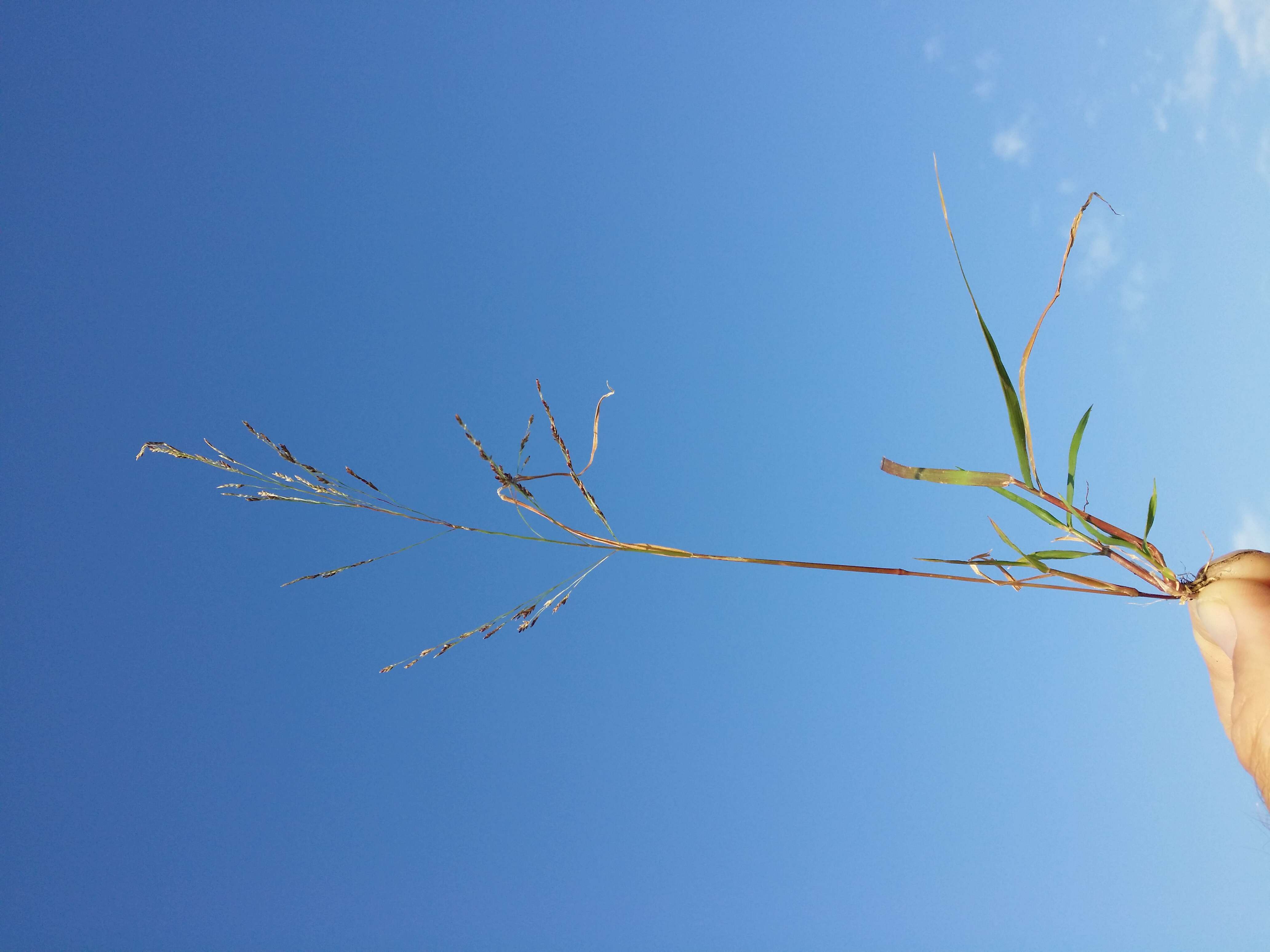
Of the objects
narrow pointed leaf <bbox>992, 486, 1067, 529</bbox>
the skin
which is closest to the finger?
the skin

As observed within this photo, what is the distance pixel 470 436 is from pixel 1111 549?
1.14 metres

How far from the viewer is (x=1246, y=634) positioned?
4.46 feet

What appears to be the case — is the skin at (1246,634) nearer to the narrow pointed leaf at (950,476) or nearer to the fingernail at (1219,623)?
the fingernail at (1219,623)

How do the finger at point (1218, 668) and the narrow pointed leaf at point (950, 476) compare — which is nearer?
the narrow pointed leaf at point (950, 476)

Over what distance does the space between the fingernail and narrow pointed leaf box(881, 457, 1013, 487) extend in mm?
536

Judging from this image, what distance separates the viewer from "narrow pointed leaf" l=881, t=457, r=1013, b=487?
124cm

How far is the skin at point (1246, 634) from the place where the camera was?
52.6 inches

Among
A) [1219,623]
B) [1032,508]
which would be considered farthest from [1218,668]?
[1032,508]

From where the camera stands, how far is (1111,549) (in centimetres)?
132

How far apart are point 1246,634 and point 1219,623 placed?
6 centimetres

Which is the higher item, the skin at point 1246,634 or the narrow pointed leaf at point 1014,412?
the narrow pointed leaf at point 1014,412

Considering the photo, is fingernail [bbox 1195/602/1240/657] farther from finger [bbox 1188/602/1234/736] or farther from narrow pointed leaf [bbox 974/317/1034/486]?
narrow pointed leaf [bbox 974/317/1034/486]

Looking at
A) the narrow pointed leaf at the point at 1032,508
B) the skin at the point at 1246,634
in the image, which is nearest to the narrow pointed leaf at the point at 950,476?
the narrow pointed leaf at the point at 1032,508

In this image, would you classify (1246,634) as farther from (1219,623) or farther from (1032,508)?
(1032,508)
